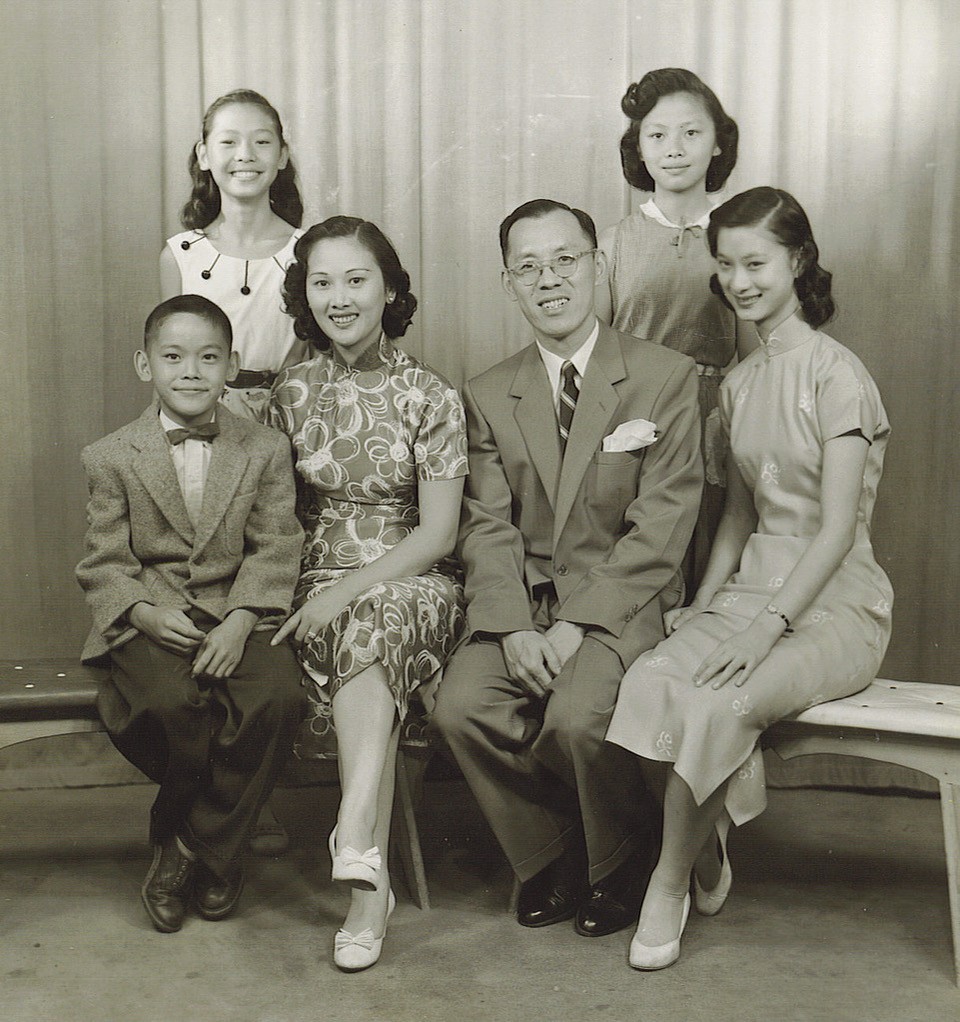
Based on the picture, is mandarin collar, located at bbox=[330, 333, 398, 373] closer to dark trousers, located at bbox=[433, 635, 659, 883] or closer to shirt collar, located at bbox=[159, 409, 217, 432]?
shirt collar, located at bbox=[159, 409, 217, 432]

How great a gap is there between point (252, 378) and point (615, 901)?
145 centimetres

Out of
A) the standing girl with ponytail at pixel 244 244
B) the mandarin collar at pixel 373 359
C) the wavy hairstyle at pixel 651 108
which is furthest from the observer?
the standing girl with ponytail at pixel 244 244

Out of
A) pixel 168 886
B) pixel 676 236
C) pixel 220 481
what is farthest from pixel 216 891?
pixel 676 236

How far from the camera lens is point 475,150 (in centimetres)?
335

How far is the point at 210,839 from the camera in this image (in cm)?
237

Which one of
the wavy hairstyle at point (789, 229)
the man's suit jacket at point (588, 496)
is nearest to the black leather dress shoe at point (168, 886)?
the man's suit jacket at point (588, 496)

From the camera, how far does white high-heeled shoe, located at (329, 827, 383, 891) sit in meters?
2.16

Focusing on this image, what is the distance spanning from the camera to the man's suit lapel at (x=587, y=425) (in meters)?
2.57

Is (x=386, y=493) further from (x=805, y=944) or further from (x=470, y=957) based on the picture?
(x=805, y=944)

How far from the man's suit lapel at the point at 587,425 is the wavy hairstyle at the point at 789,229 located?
32 cm

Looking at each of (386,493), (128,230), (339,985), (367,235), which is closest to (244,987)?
(339,985)

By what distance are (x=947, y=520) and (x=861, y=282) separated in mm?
666

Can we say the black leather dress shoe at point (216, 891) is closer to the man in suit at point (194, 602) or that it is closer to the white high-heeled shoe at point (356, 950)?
the man in suit at point (194, 602)

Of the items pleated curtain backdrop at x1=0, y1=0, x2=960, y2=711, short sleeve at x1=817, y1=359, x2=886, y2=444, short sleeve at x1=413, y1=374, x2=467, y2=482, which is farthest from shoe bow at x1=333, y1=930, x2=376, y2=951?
pleated curtain backdrop at x1=0, y1=0, x2=960, y2=711
